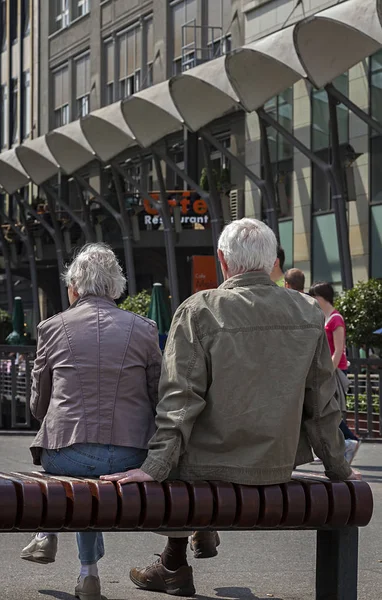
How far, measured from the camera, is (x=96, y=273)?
20.5 ft

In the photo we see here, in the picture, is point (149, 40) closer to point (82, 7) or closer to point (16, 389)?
point (82, 7)

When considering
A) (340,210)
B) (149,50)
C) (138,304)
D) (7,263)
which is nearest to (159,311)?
(340,210)

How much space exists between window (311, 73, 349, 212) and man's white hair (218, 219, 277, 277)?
2573cm

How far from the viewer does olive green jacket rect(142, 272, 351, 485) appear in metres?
5.38

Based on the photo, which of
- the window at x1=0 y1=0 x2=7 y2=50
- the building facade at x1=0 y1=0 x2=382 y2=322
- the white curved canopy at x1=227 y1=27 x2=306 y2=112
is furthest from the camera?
the window at x1=0 y1=0 x2=7 y2=50

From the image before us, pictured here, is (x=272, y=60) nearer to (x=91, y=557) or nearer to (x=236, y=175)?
(x=236, y=175)

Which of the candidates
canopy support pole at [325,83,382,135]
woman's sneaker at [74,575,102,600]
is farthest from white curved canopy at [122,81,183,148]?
woman's sneaker at [74,575,102,600]

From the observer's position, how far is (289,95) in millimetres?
33562

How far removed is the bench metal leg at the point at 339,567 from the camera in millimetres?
5695

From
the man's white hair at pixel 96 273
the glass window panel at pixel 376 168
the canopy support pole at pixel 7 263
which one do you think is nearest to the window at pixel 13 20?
the canopy support pole at pixel 7 263

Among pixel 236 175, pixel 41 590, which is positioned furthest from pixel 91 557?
pixel 236 175

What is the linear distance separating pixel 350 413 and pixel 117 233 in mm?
24104

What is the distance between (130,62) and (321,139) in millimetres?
14735

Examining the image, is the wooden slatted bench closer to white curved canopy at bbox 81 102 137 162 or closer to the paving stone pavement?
the paving stone pavement
